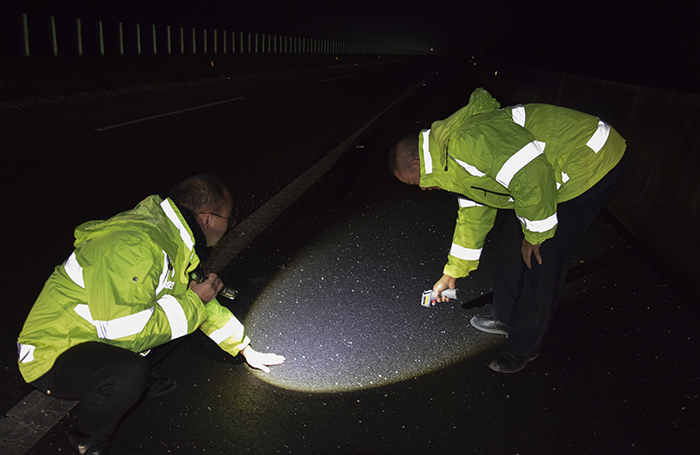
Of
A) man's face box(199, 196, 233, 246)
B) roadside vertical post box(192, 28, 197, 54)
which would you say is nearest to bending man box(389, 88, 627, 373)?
man's face box(199, 196, 233, 246)

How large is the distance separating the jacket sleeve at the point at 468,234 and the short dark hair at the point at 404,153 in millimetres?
546

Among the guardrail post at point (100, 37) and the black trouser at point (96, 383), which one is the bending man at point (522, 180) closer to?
the black trouser at point (96, 383)

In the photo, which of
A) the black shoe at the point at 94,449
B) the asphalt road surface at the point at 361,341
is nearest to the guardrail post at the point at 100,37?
the asphalt road surface at the point at 361,341

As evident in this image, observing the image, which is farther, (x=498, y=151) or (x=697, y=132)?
(x=697, y=132)

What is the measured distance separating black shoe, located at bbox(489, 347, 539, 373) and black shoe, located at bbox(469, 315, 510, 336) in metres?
0.35

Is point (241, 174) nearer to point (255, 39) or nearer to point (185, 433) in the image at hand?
point (185, 433)

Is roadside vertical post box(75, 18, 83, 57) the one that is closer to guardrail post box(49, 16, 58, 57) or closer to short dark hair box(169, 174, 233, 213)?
guardrail post box(49, 16, 58, 57)

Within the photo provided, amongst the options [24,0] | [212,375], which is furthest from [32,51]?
[212,375]

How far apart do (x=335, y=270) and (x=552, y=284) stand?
167 cm

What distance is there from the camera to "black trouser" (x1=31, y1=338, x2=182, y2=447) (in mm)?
2025

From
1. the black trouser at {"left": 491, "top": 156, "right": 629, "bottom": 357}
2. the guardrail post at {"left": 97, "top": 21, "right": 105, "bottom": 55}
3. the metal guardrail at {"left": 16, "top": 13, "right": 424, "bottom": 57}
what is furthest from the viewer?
the guardrail post at {"left": 97, "top": 21, "right": 105, "bottom": 55}

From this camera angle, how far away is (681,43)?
19156 mm

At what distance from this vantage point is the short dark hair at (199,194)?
7.56ft

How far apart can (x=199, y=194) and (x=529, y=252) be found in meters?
1.60
